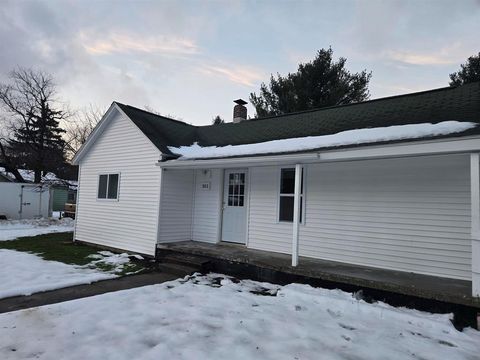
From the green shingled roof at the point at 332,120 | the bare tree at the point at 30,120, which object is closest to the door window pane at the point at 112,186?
the green shingled roof at the point at 332,120

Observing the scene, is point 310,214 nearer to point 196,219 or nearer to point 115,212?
point 196,219

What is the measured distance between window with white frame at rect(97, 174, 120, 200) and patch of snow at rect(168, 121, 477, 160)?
240 cm

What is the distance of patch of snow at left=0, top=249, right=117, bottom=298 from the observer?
5.66 meters

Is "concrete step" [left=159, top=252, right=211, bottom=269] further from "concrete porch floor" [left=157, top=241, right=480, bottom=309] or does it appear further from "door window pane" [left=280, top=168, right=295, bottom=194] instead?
"door window pane" [left=280, top=168, right=295, bottom=194]

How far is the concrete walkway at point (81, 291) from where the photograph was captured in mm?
4945

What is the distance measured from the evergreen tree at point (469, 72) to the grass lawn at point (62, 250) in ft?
65.7

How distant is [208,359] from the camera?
3330 mm

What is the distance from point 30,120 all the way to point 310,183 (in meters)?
29.2

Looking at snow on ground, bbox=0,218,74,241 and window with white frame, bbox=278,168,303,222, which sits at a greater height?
window with white frame, bbox=278,168,303,222

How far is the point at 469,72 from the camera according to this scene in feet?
61.5

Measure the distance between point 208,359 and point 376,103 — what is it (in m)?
7.61

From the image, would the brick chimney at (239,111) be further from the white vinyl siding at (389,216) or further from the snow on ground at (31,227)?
the snow on ground at (31,227)

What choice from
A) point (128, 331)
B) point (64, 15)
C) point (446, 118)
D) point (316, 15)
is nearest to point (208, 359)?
point (128, 331)

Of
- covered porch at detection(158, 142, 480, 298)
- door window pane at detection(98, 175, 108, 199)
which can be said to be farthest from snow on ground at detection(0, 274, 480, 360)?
door window pane at detection(98, 175, 108, 199)
